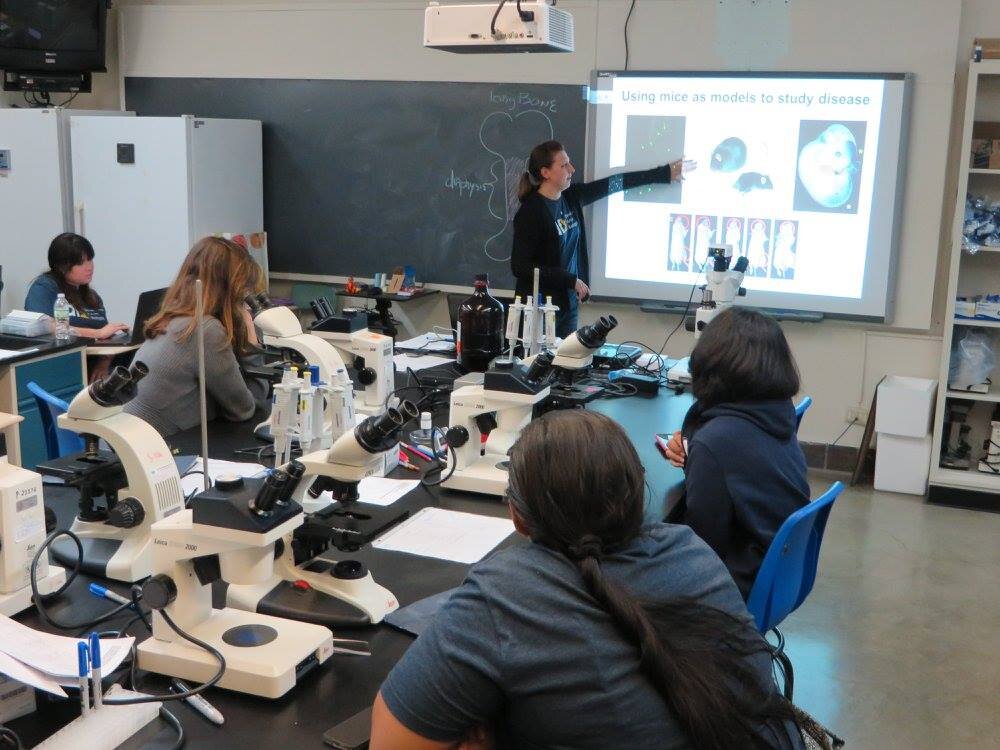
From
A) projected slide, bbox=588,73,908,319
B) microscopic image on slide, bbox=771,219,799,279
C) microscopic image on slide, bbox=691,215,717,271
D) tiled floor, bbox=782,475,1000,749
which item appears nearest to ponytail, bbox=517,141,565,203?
projected slide, bbox=588,73,908,319

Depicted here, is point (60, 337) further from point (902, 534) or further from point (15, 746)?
point (902, 534)

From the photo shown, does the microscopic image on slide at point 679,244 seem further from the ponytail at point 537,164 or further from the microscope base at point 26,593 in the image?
the microscope base at point 26,593

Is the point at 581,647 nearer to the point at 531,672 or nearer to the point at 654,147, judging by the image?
the point at 531,672

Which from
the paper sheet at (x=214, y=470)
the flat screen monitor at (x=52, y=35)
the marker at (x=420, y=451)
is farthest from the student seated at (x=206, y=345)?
the flat screen monitor at (x=52, y=35)

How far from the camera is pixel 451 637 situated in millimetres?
1259

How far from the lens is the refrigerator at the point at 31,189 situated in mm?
5707

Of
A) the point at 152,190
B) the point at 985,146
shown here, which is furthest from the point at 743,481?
the point at 152,190

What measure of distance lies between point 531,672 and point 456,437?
1.41 m

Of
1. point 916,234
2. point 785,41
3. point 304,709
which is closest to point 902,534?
point 916,234

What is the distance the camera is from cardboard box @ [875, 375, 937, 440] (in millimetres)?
4875

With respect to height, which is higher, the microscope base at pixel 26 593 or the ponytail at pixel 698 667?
the ponytail at pixel 698 667

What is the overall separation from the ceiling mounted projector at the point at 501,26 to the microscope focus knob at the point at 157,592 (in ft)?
6.64

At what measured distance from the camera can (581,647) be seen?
1.24 meters

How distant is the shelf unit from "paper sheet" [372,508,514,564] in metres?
3.21
